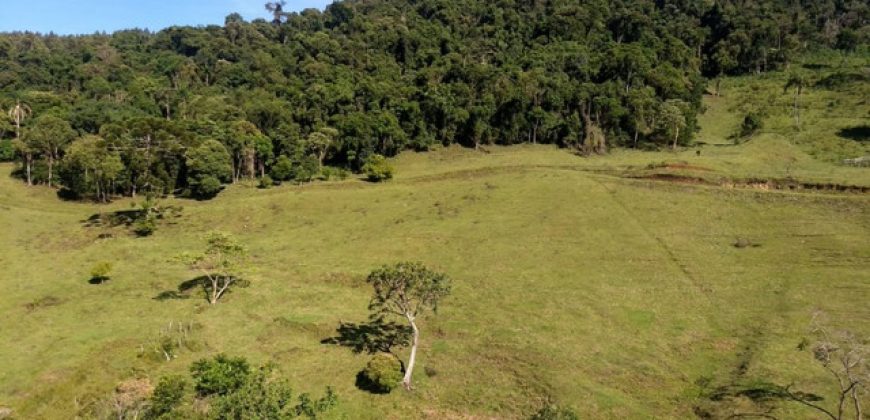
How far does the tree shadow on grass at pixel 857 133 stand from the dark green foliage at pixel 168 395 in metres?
112

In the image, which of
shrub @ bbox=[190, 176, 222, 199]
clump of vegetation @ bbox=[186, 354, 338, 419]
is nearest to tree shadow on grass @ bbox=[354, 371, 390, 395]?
clump of vegetation @ bbox=[186, 354, 338, 419]

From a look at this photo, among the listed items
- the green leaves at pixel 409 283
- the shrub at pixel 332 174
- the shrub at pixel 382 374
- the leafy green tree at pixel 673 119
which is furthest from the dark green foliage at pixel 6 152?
the leafy green tree at pixel 673 119

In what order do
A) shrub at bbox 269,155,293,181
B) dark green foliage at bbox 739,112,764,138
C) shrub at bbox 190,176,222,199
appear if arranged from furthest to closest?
dark green foliage at bbox 739,112,764,138 → shrub at bbox 269,155,293,181 → shrub at bbox 190,176,222,199

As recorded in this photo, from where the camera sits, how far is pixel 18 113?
12519 centimetres

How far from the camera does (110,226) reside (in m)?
84.0

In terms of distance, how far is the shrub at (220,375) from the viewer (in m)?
38.7

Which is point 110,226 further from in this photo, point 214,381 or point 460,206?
point 214,381

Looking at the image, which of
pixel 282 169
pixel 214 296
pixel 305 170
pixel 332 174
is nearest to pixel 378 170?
pixel 332 174

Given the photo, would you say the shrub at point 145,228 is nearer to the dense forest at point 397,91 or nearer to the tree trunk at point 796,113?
the dense forest at point 397,91

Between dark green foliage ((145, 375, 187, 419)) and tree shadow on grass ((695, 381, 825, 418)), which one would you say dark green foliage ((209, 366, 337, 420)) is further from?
tree shadow on grass ((695, 381, 825, 418))

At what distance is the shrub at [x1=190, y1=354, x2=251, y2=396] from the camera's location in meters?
38.7

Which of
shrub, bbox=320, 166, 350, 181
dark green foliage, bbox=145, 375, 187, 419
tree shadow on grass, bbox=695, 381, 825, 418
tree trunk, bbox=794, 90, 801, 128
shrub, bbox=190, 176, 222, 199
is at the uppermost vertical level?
tree trunk, bbox=794, 90, 801, 128

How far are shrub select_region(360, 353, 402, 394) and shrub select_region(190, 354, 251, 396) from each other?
797 centimetres

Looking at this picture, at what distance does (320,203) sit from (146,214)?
24698 millimetres
